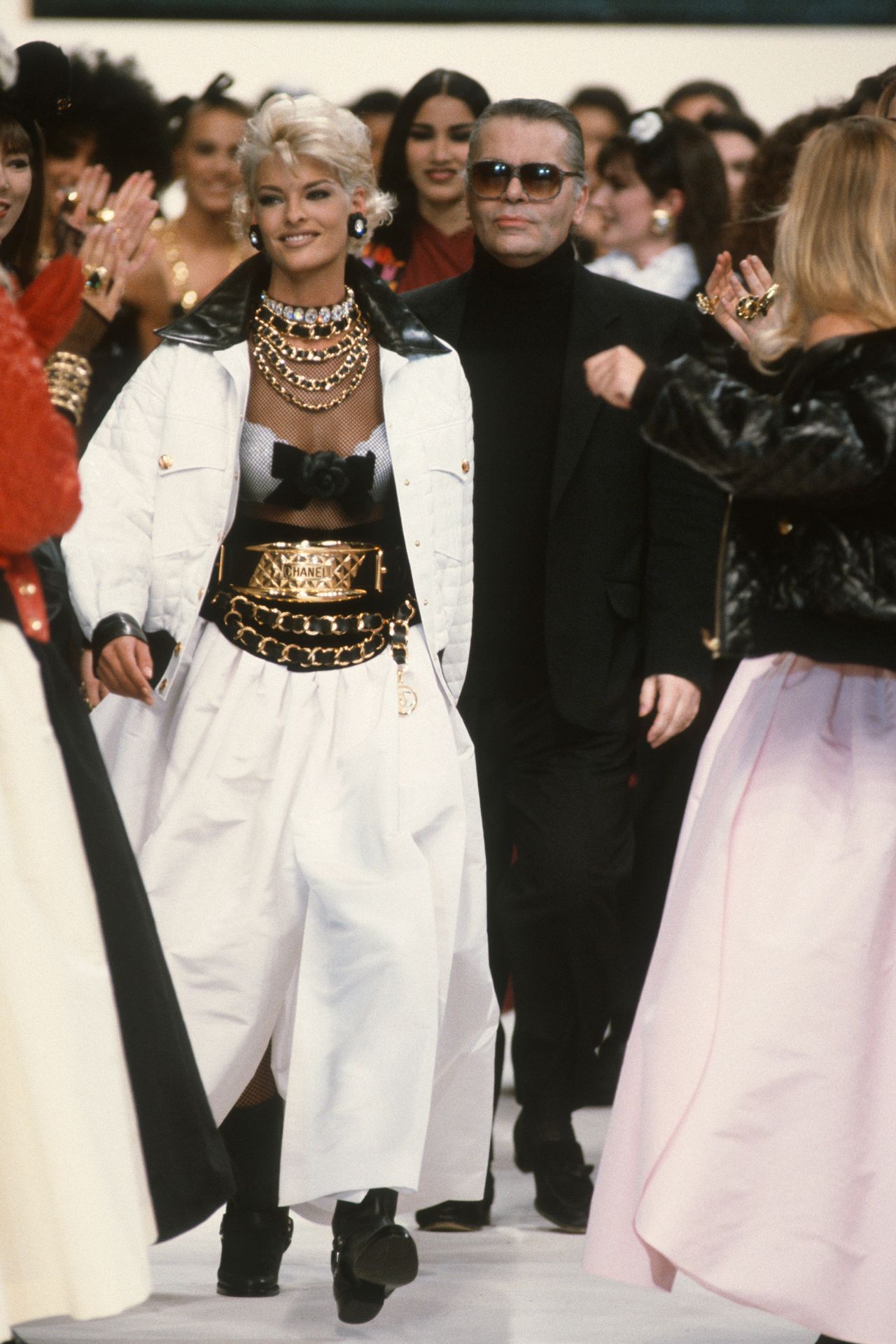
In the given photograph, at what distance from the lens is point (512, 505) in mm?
4645

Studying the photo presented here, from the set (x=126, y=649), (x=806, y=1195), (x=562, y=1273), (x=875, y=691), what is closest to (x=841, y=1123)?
(x=806, y=1195)

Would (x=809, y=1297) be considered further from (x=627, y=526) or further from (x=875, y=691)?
(x=627, y=526)

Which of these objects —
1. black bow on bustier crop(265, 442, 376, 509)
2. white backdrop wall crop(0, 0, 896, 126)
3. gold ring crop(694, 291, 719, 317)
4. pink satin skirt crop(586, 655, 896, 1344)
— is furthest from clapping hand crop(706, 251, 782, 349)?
white backdrop wall crop(0, 0, 896, 126)

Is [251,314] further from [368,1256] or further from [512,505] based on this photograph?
[368,1256]

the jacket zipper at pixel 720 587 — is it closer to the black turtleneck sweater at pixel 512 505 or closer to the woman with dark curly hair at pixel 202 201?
the black turtleneck sweater at pixel 512 505

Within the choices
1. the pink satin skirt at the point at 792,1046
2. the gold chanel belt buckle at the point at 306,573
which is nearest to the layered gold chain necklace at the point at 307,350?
the gold chanel belt buckle at the point at 306,573

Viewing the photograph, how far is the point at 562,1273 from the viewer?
430 cm

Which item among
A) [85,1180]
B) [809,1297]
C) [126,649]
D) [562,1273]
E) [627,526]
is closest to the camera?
[85,1180]

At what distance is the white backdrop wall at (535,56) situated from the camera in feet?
25.3

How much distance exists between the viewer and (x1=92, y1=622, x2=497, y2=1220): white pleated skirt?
12.8ft

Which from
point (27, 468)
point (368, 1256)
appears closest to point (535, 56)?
point (368, 1256)

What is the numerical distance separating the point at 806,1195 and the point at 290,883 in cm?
114

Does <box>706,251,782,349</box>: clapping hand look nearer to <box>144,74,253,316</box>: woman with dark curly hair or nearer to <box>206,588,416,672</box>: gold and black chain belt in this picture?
<box>206,588,416,672</box>: gold and black chain belt

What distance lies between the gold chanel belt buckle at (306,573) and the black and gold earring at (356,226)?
62 cm
